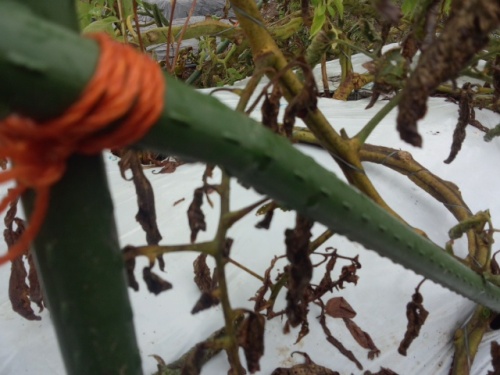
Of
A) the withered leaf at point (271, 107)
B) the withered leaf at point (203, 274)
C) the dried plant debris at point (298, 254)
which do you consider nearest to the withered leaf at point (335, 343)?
the withered leaf at point (203, 274)

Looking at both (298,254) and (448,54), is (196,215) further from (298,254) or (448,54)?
(448,54)

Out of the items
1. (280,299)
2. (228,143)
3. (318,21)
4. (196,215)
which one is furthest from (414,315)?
(318,21)

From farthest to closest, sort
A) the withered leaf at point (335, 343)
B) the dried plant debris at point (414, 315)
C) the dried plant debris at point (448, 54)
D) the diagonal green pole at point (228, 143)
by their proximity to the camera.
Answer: the withered leaf at point (335, 343), the dried plant debris at point (414, 315), the dried plant debris at point (448, 54), the diagonal green pole at point (228, 143)

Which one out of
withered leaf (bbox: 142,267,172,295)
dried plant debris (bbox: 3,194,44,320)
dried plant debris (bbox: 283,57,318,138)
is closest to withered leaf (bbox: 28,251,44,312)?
dried plant debris (bbox: 3,194,44,320)

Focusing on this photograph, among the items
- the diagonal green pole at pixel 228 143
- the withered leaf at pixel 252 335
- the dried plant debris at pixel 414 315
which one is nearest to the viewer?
the diagonal green pole at pixel 228 143

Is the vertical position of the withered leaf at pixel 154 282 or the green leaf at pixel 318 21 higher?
the green leaf at pixel 318 21

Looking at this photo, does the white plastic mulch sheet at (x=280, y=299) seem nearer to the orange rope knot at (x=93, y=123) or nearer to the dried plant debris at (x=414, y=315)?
the dried plant debris at (x=414, y=315)
